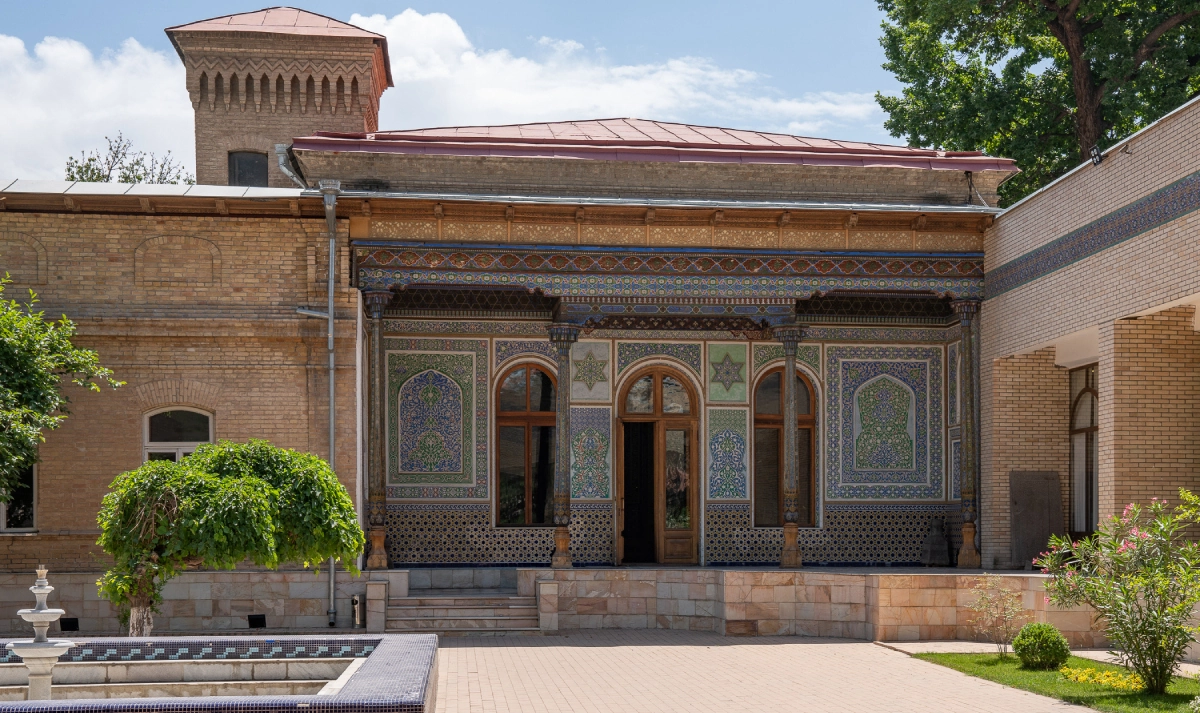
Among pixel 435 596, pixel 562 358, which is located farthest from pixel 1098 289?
pixel 435 596

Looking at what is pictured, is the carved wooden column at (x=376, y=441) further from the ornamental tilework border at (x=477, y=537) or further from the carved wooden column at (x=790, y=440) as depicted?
the carved wooden column at (x=790, y=440)

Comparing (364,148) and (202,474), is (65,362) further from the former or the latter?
(364,148)

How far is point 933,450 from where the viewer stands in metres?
19.1

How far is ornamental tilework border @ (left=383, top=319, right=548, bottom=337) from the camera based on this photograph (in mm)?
18641

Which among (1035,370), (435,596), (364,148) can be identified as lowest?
(435,596)

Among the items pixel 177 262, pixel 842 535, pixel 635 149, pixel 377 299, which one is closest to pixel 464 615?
pixel 377 299

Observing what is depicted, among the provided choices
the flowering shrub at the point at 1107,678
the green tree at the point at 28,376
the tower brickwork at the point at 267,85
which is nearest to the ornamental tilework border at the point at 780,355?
the flowering shrub at the point at 1107,678

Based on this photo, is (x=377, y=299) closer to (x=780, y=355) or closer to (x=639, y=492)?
(x=639, y=492)

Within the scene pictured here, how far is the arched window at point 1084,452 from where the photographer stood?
1706cm

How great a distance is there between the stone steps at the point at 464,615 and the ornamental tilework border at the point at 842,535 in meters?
3.66

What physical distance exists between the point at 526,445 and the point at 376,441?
2.77 metres

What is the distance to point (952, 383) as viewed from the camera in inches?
751

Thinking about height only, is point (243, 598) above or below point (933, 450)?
below

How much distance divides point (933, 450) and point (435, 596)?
754 centimetres
